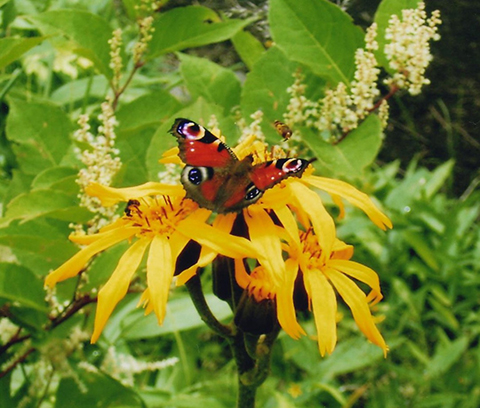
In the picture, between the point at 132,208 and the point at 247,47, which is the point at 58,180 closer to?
the point at 132,208

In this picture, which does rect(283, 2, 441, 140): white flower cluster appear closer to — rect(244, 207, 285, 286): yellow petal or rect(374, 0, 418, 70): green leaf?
rect(374, 0, 418, 70): green leaf

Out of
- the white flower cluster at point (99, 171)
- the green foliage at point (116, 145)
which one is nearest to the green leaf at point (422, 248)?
the green foliage at point (116, 145)

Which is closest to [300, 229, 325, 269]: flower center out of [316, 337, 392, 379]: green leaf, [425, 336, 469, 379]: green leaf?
[316, 337, 392, 379]: green leaf

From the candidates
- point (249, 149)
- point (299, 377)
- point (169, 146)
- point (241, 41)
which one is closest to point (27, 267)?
point (169, 146)

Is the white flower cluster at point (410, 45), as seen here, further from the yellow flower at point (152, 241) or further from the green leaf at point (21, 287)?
the green leaf at point (21, 287)

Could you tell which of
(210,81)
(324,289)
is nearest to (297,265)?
(324,289)

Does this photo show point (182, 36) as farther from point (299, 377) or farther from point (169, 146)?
point (299, 377)
